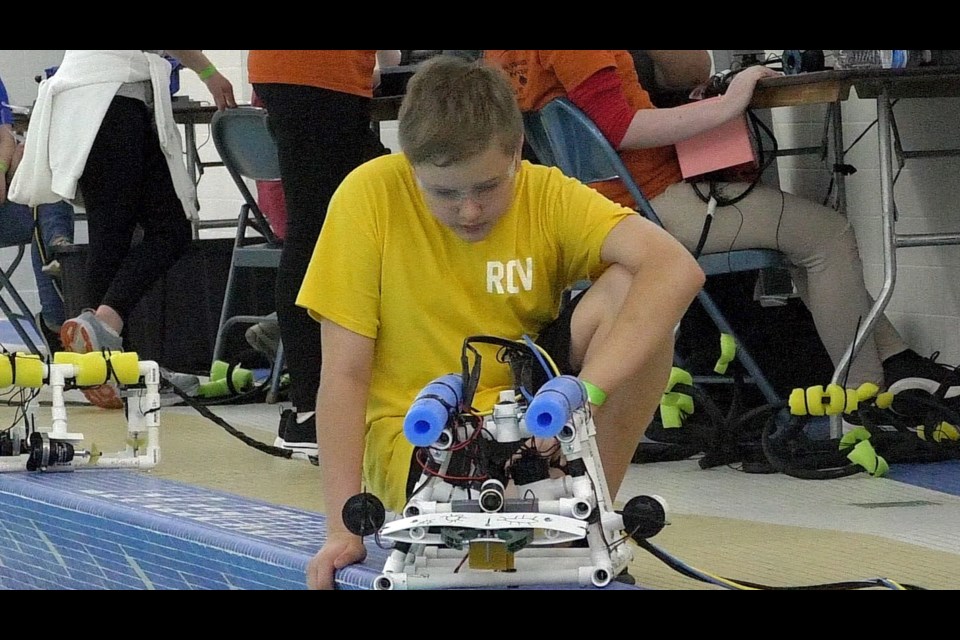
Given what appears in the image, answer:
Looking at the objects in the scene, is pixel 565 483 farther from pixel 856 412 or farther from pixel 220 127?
pixel 220 127

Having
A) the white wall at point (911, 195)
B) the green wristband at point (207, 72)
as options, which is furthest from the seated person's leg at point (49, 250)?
the white wall at point (911, 195)

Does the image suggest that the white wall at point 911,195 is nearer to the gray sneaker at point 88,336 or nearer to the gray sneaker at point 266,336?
the gray sneaker at point 88,336

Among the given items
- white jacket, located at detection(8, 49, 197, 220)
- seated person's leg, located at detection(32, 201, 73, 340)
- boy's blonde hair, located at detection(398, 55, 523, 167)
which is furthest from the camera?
seated person's leg, located at detection(32, 201, 73, 340)

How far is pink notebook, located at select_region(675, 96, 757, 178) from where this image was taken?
9.76ft

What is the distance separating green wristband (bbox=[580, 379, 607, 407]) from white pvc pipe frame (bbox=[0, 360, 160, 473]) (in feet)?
4.52

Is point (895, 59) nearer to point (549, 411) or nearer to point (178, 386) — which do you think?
point (549, 411)

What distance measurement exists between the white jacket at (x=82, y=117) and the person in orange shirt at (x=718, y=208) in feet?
4.49

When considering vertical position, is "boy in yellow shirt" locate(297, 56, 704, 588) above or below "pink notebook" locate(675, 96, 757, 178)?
below

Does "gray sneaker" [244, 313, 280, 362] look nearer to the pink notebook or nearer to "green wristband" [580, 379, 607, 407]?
the pink notebook

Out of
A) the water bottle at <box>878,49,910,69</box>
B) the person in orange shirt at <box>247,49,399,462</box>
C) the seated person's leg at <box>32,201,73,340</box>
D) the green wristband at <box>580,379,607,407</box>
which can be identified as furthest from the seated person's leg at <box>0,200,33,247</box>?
the green wristband at <box>580,379,607,407</box>

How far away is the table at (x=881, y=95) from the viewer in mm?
2705

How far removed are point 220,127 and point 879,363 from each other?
182 centimetres

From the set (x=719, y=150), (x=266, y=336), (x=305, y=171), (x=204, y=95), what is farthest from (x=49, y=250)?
(x=719, y=150)
